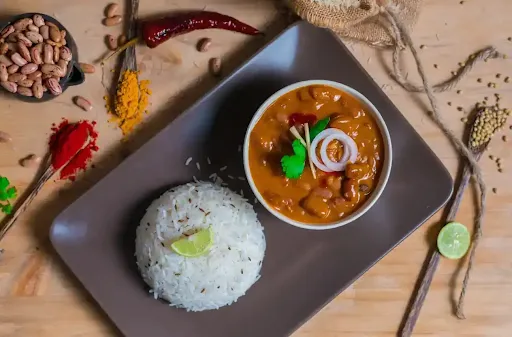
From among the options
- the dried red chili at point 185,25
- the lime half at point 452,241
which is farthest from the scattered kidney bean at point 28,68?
the lime half at point 452,241

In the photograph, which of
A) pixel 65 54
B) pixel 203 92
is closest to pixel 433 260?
pixel 203 92

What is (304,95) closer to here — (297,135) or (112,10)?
(297,135)

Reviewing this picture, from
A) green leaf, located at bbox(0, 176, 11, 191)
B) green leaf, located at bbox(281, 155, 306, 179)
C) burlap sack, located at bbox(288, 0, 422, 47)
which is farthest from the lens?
green leaf, located at bbox(0, 176, 11, 191)

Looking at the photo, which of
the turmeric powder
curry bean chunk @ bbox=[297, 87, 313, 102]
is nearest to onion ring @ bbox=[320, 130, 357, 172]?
curry bean chunk @ bbox=[297, 87, 313, 102]

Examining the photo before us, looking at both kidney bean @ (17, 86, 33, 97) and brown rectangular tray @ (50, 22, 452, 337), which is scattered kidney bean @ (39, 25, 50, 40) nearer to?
kidney bean @ (17, 86, 33, 97)

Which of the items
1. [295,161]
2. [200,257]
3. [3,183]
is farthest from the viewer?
[3,183]

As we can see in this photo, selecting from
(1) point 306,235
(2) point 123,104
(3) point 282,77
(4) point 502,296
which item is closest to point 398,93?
(3) point 282,77

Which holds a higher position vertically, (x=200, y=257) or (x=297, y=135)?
(x=297, y=135)
